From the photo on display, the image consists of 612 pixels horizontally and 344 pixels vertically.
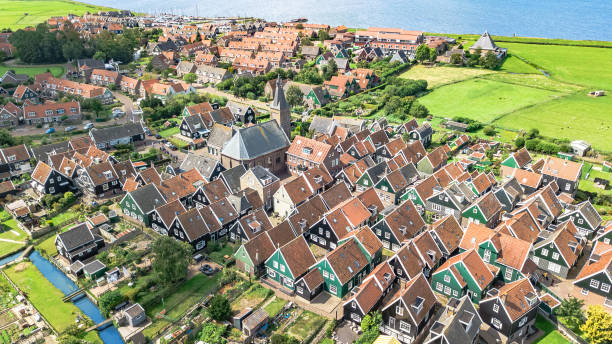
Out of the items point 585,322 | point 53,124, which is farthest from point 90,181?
point 585,322

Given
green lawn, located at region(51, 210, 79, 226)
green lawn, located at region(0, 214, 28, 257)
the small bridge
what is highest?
green lawn, located at region(51, 210, 79, 226)

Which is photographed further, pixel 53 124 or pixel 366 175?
pixel 53 124

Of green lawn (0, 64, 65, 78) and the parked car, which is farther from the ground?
green lawn (0, 64, 65, 78)

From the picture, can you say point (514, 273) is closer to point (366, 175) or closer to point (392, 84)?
point (366, 175)

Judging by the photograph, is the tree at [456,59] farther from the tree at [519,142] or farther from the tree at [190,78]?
the tree at [190,78]

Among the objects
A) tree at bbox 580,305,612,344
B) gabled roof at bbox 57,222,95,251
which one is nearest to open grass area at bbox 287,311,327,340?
tree at bbox 580,305,612,344

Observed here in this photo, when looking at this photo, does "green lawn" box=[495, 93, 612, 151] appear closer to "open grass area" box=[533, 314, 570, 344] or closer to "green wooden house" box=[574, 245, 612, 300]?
"green wooden house" box=[574, 245, 612, 300]

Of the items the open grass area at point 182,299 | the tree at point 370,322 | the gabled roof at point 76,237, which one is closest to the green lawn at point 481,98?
the tree at point 370,322
